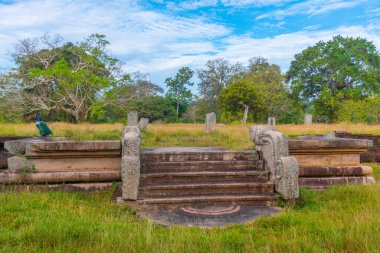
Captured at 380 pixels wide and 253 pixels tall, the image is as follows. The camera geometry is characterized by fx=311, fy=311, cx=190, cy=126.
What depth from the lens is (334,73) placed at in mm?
29016

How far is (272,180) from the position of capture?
17.1ft

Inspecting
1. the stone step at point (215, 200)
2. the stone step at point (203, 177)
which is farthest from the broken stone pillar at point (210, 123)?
the stone step at point (215, 200)

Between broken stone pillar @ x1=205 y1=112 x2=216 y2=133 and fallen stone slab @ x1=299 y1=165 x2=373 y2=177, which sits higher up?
broken stone pillar @ x1=205 y1=112 x2=216 y2=133

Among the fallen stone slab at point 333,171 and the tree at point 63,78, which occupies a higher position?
the tree at point 63,78

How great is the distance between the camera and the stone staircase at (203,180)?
4812mm

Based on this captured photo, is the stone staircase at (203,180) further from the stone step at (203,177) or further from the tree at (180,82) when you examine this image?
the tree at (180,82)

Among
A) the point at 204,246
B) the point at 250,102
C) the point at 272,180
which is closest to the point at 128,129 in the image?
the point at 272,180

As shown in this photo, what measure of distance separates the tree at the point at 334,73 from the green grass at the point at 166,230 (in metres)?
25.4

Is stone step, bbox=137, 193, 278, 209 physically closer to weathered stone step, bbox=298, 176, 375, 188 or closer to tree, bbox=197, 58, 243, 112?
weathered stone step, bbox=298, 176, 375, 188

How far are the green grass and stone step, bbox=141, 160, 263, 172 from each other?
41.0 inches

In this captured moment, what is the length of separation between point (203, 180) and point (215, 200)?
1.72 ft

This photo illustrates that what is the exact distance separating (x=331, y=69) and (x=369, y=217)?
1140 inches

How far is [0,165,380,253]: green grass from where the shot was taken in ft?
9.69

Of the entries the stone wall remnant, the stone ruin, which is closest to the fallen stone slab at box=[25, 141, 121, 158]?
the stone ruin
